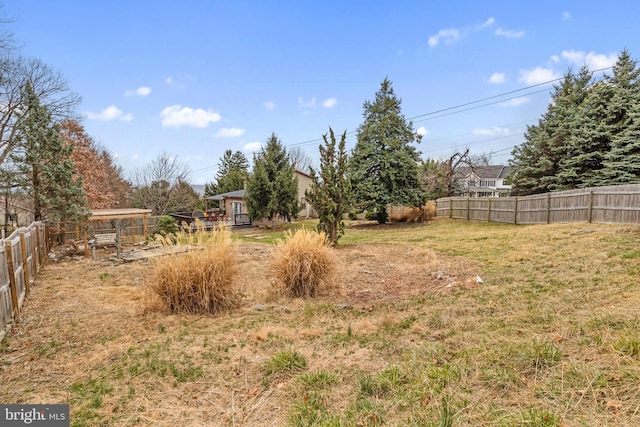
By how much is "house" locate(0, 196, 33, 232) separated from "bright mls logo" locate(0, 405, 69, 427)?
11.2 metres

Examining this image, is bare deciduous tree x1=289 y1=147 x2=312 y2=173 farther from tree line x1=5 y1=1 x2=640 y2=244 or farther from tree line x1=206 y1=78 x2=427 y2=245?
tree line x1=206 y1=78 x2=427 y2=245

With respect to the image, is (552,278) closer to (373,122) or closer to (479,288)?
(479,288)

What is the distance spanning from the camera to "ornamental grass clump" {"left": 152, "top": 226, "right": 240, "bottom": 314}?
473 centimetres

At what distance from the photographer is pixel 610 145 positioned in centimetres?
1344

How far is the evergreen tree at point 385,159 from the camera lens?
17.5 m

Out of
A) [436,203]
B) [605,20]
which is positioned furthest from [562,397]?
[436,203]

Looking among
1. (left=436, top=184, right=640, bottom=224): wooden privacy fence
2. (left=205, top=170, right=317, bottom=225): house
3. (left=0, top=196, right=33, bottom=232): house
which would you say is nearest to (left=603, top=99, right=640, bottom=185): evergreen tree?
(left=436, top=184, right=640, bottom=224): wooden privacy fence

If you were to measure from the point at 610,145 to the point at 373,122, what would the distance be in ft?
35.1

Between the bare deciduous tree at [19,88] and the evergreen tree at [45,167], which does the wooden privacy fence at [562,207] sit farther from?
the bare deciduous tree at [19,88]

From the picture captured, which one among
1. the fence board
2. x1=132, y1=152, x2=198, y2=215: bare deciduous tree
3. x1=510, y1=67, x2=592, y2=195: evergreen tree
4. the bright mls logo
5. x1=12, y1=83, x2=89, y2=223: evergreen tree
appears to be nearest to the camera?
the bright mls logo

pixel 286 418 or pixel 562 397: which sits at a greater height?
pixel 562 397

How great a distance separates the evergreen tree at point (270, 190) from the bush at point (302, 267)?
14098 millimetres

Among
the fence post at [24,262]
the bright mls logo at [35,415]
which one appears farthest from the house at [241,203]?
the bright mls logo at [35,415]

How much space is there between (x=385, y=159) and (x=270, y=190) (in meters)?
7.11
